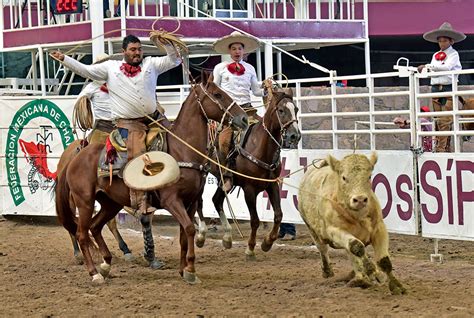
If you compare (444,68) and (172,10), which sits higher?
(172,10)

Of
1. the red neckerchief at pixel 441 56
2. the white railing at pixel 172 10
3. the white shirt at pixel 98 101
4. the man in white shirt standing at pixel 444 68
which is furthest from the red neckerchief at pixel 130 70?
the white railing at pixel 172 10

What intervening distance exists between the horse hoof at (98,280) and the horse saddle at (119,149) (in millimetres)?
990

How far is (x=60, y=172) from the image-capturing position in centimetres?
1124

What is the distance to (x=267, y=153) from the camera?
38.7 feet

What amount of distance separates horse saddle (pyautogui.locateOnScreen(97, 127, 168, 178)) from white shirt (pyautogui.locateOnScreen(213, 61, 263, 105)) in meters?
2.72

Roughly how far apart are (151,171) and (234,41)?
422 cm

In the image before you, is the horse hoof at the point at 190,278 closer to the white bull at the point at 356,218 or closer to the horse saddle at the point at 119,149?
the horse saddle at the point at 119,149

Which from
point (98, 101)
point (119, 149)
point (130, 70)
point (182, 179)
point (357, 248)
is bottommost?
point (357, 248)

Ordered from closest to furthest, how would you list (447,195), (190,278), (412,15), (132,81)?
1. (190,278)
2. (132,81)
3. (447,195)
4. (412,15)

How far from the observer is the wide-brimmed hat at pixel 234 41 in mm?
13469

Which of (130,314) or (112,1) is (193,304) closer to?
(130,314)

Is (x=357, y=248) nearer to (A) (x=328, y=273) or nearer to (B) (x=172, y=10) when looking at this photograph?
(A) (x=328, y=273)

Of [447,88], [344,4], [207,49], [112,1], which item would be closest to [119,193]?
[447,88]

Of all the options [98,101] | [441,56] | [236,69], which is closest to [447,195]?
[236,69]
